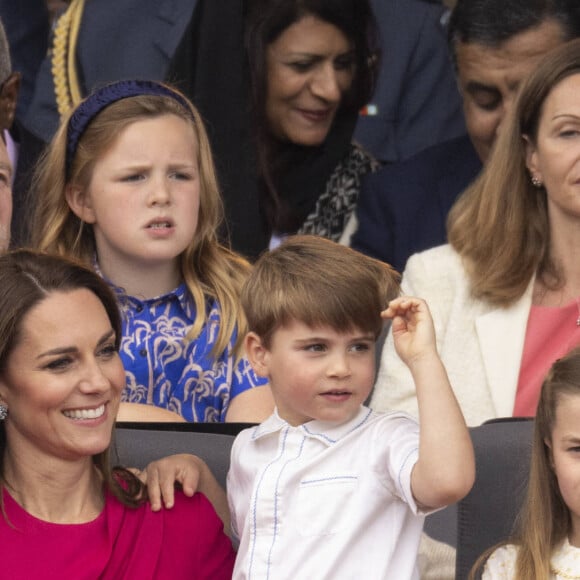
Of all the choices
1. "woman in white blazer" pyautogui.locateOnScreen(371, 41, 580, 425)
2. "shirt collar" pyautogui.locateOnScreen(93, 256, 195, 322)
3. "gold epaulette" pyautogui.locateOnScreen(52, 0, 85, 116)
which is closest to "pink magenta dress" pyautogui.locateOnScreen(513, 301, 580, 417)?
"woman in white blazer" pyautogui.locateOnScreen(371, 41, 580, 425)

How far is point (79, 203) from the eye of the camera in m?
3.63

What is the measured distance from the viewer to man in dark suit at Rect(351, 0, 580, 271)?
415 cm

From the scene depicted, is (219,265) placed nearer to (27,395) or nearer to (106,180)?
(106,180)

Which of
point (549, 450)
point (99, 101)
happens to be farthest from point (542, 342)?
point (99, 101)

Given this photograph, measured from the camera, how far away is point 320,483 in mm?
2717

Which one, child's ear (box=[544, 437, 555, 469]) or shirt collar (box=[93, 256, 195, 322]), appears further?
shirt collar (box=[93, 256, 195, 322])

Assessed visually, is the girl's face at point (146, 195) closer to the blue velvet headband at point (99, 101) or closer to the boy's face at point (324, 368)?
the blue velvet headband at point (99, 101)

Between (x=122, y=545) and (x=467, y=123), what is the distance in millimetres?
1876

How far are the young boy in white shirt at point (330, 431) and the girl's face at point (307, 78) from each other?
5.50 feet

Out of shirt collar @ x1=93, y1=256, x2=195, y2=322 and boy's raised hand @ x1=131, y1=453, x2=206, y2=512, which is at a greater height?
shirt collar @ x1=93, y1=256, x2=195, y2=322

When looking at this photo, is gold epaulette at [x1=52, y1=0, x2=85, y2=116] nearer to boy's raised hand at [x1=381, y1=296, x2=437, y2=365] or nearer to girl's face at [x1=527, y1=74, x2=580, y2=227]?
girl's face at [x1=527, y1=74, x2=580, y2=227]

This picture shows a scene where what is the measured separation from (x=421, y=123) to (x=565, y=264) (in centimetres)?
127

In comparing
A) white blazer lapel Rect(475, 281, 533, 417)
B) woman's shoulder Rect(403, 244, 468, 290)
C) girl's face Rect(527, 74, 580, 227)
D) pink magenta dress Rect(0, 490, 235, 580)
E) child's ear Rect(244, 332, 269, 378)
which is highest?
girl's face Rect(527, 74, 580, 227)

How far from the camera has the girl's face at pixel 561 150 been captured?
3585 millimetres
